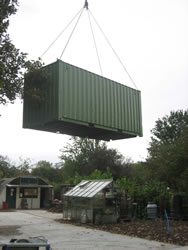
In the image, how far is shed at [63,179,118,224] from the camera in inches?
620

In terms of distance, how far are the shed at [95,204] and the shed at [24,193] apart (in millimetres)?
14199

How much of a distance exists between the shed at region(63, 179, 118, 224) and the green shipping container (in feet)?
11.9

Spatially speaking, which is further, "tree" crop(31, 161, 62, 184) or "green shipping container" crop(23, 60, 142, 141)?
"tree" crop(31, 161, 62, 184)

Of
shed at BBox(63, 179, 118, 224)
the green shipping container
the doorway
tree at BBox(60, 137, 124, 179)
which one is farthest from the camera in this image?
tree at BBox(60, 137, 124, 179)

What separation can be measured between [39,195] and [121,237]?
869 inches

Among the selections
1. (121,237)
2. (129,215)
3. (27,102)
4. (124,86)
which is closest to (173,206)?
(129,215)

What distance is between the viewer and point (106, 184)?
16625mm

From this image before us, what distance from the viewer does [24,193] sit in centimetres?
3139

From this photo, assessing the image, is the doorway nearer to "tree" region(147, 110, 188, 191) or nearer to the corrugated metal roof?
the corrugated metal roof

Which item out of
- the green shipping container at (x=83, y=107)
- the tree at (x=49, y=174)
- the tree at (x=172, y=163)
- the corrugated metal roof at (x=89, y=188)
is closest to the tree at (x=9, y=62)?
the green shipping container at (x=83, y=107)

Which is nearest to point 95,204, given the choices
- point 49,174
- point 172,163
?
point 172,163

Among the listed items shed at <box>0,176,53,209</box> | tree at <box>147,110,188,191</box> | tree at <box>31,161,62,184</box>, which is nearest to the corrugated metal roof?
tree at <box>147,110,188,191</box>

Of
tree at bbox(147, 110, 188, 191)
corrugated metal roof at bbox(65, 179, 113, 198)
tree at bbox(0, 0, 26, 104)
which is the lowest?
corrugated metal roof at bbox(65, 179, 113, 198)

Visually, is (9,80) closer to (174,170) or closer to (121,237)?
(121,237)
